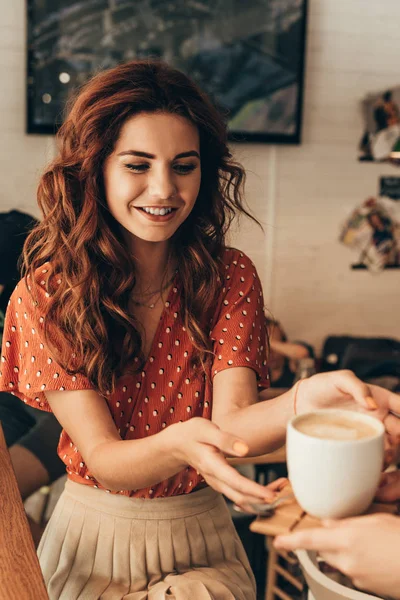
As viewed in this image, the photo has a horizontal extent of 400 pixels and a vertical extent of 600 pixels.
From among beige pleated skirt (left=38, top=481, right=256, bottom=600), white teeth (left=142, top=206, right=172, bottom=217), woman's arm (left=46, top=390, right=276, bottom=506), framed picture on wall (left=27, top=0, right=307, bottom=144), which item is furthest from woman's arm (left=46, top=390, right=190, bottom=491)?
framed picture on wall (left=27, top=0, right=307, bottom=144)

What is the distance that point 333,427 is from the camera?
0.83 m

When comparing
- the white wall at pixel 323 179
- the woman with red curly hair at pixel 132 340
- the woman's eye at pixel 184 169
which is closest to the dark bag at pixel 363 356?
the white wall at pixel 323 179

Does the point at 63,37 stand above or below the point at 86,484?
above

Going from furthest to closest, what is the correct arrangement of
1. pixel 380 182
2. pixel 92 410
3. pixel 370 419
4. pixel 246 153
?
pixel 380 182, pixel 246 153, pixel 92 410, pixel 370 419

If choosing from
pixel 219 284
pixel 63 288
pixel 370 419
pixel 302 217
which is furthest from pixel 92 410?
pixel 302 217

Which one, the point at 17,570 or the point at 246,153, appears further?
the point at 246,153

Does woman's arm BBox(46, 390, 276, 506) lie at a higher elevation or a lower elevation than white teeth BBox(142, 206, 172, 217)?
lower

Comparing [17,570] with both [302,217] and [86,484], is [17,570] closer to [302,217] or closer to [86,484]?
[86,484]

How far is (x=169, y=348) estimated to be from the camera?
1312 millimetres

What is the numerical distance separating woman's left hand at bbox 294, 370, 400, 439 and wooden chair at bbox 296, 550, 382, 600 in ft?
1.35

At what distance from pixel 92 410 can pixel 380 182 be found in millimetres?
2650

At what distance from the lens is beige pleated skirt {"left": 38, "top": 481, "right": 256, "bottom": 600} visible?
1.19 m

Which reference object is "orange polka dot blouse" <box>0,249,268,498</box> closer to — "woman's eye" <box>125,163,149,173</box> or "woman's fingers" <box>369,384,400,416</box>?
"woman's eye" <box>125,163,149,173</box>

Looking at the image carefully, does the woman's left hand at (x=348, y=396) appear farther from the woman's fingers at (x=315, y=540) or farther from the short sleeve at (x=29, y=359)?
the short sleeve at (x=29, y=359)
